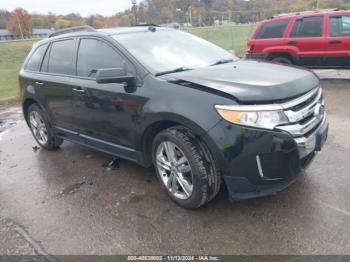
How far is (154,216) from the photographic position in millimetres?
3107

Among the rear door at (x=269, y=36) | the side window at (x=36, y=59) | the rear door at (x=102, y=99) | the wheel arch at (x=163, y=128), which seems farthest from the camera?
the rear door at (x=269, y=36)

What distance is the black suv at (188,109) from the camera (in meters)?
2.60

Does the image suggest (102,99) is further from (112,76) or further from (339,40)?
(339,40)

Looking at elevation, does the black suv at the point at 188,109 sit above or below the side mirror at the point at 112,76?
below

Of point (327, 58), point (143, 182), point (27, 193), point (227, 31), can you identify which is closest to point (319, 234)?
point (143, 182)

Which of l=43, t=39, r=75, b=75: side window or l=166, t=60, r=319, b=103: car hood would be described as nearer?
l=166, t=60, r=319, b=103: car hood

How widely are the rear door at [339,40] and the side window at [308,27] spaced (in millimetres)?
249

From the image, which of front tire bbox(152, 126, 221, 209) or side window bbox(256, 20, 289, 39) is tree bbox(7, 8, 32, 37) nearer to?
side window bbox(256, 20, 289, 39)

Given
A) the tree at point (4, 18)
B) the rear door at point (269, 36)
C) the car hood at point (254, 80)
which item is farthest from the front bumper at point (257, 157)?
the tree at point (4, 18)

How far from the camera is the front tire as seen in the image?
2840 mm

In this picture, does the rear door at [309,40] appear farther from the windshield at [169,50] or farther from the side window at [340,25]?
Answer: the windshield at [169,50]

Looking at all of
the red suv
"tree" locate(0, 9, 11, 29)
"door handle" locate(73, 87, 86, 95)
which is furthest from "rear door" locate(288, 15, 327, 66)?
"tree" locate(0, 9, 11, 29)

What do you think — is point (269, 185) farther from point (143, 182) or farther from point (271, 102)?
point (143, 182)

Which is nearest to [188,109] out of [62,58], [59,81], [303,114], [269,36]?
[303,114]
